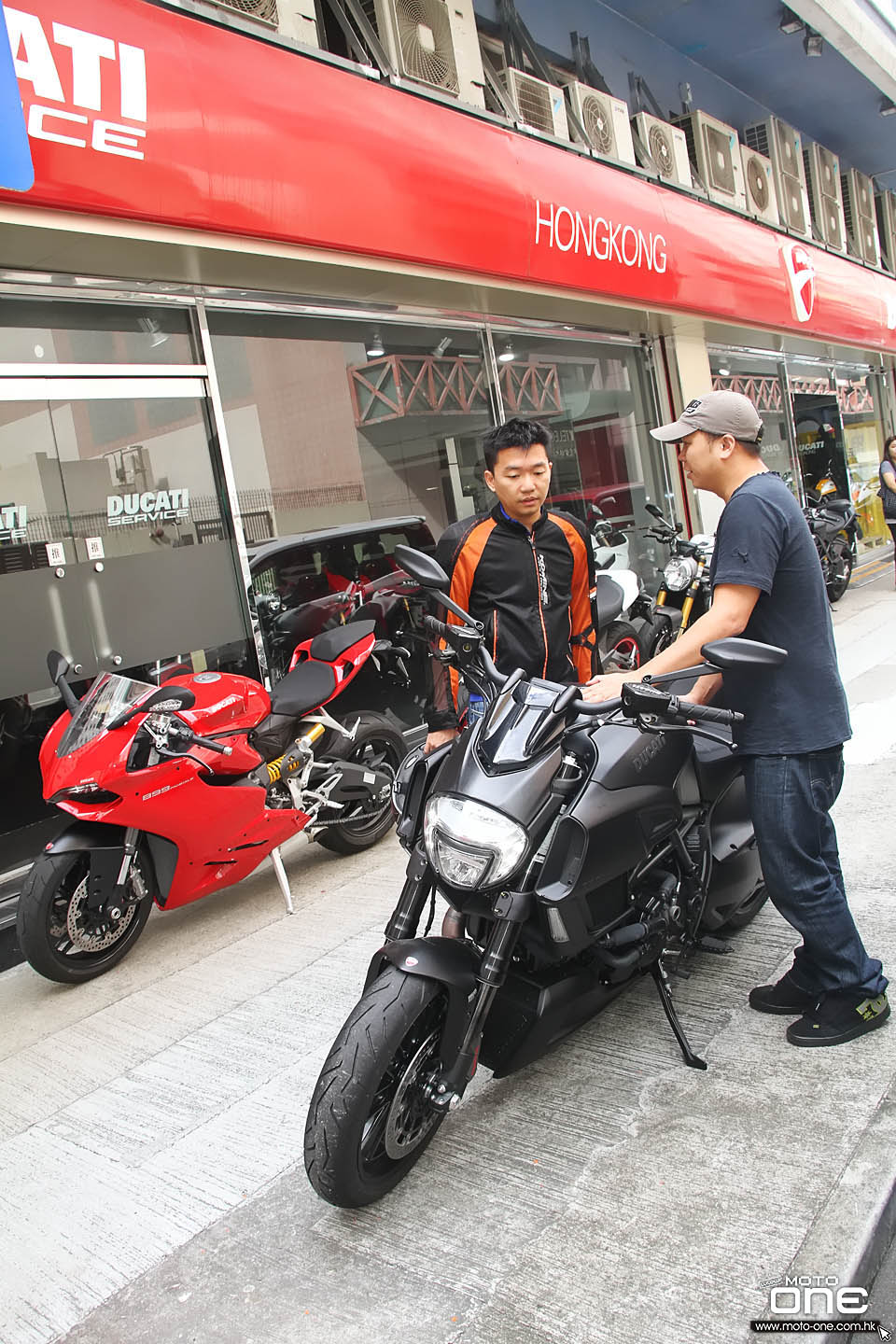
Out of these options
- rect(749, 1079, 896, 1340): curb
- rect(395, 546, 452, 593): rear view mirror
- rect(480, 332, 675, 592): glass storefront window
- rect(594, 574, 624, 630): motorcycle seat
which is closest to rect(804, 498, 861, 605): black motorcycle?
rect(480, 332, 675, 592): glass storefront window

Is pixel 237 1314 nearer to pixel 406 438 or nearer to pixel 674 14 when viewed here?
pixel 406 438

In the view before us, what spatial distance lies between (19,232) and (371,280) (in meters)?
2.65

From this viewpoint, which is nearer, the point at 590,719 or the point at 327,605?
the point at 590,719

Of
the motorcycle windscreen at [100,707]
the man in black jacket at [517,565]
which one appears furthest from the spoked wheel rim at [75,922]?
the man in black jacket at [517,565]

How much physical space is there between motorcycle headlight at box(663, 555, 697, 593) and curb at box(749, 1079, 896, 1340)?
637cm

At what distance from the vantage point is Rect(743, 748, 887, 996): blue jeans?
113 inches

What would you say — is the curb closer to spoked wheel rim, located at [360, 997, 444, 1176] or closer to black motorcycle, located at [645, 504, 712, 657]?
spoked wheel rim, located at [360, 997, 444, 1176]

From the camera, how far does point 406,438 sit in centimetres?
775

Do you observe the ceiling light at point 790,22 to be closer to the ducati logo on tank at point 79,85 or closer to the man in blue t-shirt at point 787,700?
the ducati logo on tank at point 79,85

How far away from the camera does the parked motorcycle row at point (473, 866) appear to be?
7.79ft

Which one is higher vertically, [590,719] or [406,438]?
[406,438]

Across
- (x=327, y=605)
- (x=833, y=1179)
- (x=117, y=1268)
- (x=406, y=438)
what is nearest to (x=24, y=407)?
(x=327, y=605)

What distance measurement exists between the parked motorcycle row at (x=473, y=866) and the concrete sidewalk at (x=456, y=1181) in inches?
7.0

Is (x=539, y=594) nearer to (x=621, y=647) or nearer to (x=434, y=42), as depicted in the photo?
(x=621, y=647)
